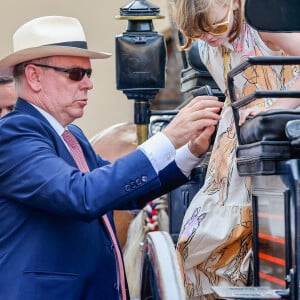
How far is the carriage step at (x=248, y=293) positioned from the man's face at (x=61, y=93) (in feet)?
3.69

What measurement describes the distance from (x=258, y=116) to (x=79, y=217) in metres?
0.76

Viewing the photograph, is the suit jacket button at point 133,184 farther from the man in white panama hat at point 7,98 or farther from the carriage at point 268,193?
the man in white panama hat at point 7,98

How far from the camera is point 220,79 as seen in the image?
367cm

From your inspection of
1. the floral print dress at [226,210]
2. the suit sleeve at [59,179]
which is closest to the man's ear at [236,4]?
the floral print dress at [226,210]

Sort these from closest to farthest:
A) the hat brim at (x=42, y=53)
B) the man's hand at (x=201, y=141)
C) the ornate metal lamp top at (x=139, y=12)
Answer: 1. the man's hand at (x=201, y=141)
2. the hat brim at (x=42, y=53)
3. the ornate metal lamp top at (x=139, y=12)

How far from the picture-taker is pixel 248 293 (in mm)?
2771

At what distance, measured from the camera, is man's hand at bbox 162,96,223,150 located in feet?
11.0

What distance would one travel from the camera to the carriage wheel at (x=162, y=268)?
3.09 meters

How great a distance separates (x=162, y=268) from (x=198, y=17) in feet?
2.77

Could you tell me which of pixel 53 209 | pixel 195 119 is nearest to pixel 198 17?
pixel 195 119

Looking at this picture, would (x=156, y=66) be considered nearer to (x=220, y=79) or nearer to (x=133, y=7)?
(x=133, y=7)

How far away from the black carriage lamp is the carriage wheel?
159 centimetres

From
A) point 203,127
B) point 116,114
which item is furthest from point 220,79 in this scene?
point 116,114

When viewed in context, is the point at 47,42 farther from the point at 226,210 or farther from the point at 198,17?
the point at 226,210
